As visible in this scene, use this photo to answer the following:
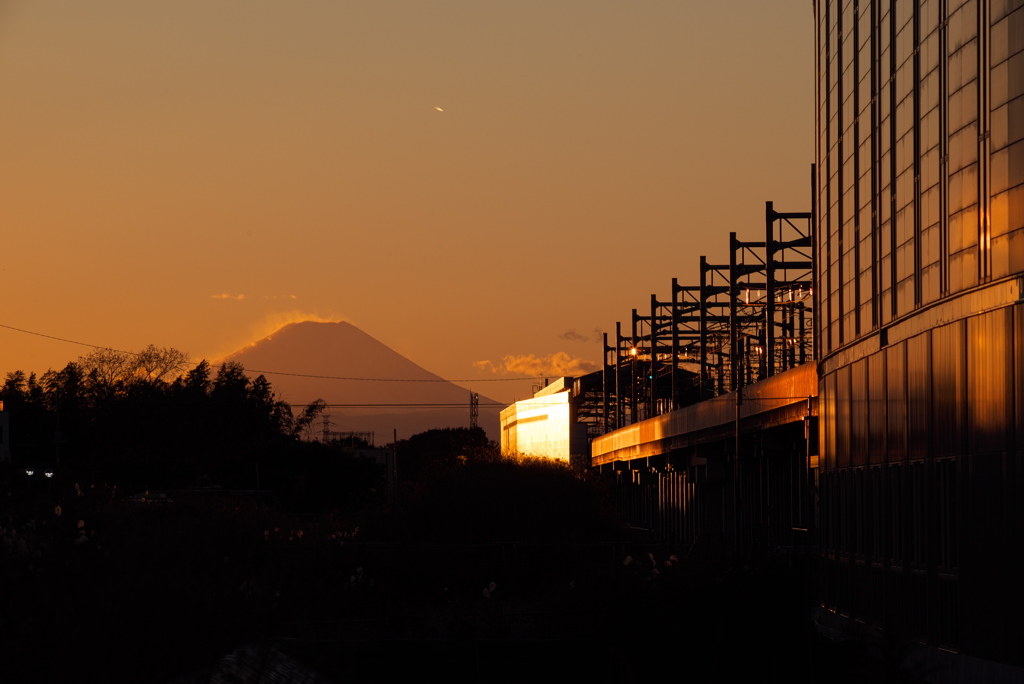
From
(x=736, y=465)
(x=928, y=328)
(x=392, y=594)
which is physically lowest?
(x=392, y=594)

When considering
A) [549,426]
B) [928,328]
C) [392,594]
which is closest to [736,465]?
[392,594]

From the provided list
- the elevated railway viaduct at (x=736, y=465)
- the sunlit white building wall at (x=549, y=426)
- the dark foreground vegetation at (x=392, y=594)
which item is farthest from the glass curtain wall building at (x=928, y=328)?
the sunlit white building wall at (x=549, y=426)

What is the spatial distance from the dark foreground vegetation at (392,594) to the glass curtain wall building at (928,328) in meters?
2.33

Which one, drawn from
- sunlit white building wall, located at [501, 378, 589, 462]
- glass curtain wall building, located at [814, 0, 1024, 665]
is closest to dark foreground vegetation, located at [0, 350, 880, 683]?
glass curtain wall building, located at [814, 0, 1024, 665]

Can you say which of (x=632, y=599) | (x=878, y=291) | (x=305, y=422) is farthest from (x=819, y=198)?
(x=305, y=422)

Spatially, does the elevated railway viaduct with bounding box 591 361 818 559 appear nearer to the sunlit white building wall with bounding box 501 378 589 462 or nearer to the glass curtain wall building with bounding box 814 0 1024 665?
the glass curtain wall building with bounding box 814 0 1024 665

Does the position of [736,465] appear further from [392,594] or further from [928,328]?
[928,328]

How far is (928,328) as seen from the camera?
70.9 ft

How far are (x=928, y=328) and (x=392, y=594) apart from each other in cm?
2093

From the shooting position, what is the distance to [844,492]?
91.6 feet

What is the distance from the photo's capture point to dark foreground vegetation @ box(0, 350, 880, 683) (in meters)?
7.18

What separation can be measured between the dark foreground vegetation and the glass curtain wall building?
2.33 meters

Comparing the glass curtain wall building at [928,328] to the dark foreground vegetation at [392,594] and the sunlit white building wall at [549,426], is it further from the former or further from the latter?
the sunlit white building wall at [549,426]

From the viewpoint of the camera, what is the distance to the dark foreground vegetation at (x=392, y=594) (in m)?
7.18
